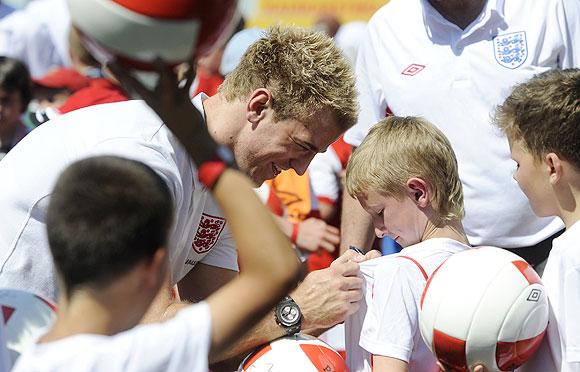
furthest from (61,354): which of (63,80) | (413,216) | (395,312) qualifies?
(63,80)

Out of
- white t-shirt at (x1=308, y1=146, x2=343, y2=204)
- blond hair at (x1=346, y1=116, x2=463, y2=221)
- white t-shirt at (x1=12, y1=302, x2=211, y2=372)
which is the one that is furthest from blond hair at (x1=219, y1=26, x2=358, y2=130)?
white t-shirt at (x1=308, y1=146, x2=343, y2=204)

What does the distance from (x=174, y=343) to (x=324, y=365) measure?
4.71ft

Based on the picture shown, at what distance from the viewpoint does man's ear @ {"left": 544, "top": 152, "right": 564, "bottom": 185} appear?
12.5ft

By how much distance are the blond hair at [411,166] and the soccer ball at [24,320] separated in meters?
1.50

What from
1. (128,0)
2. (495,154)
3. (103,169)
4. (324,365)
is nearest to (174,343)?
(103,169)

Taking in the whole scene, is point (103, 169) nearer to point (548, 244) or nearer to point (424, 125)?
point (424, 125)

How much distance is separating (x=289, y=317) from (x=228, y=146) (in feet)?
2.20

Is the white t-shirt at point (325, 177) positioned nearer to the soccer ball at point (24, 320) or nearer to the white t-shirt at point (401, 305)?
the white t-shirt at point (401, 305)

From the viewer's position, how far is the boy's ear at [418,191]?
163 inches

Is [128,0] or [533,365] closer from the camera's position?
[128,0]

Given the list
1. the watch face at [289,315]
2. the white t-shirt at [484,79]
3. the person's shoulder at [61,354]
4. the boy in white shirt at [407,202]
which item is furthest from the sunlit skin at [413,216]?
the person's shoulder at [61,354]

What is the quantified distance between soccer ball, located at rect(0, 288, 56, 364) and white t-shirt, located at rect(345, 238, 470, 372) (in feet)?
4.03

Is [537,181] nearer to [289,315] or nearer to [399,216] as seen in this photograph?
[399,216]

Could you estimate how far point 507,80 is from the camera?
5270 mm
